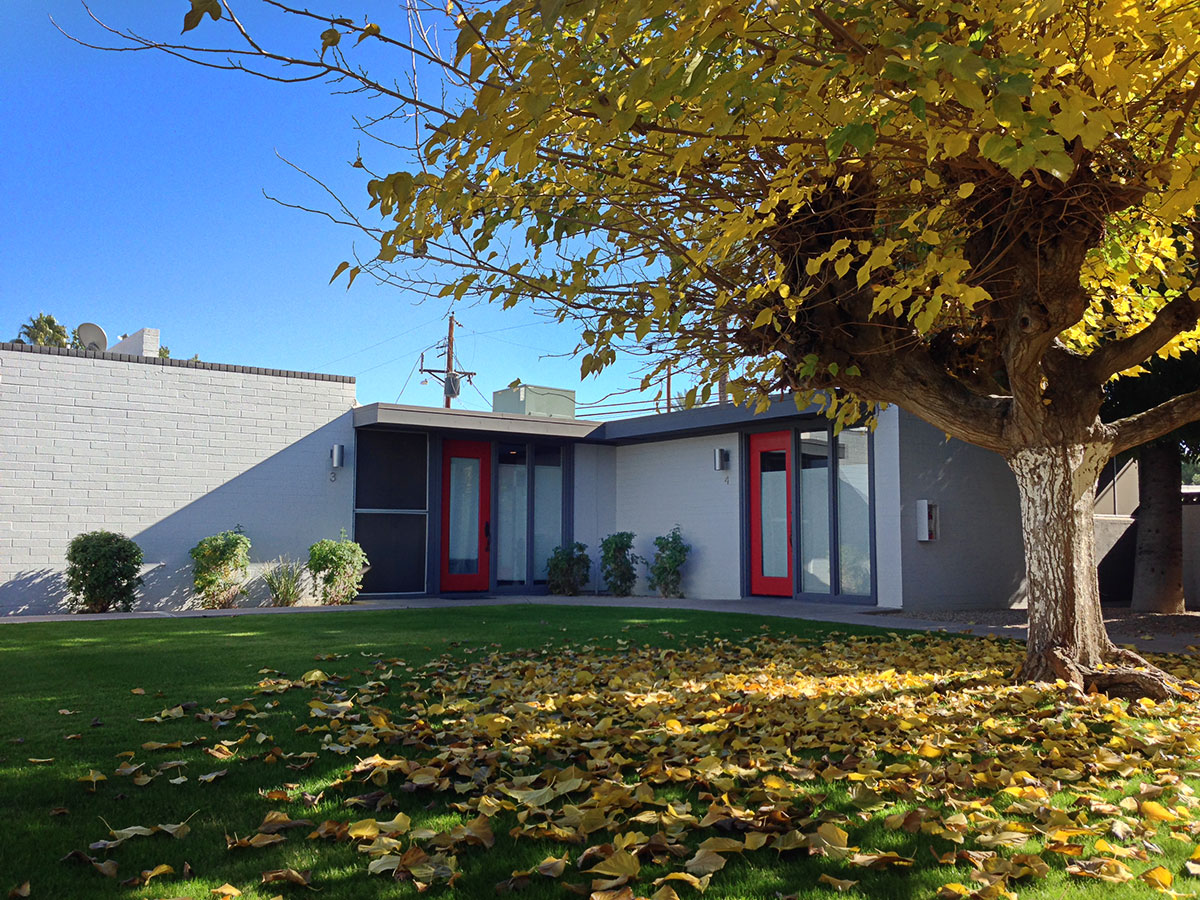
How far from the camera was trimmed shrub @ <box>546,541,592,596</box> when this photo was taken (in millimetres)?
14398

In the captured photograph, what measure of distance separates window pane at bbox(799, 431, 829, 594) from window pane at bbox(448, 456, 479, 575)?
210 inches

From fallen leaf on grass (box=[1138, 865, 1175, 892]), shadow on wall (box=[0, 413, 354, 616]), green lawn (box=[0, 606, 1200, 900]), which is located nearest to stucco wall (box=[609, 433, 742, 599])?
shadow on wall (box=[0, 413, 354, 616])

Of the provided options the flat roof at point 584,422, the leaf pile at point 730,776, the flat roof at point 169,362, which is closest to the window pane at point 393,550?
the flat roof at point 584,422

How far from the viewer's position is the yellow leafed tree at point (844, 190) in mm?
2713

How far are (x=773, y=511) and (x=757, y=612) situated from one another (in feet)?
9.28

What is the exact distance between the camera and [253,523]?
1273cm

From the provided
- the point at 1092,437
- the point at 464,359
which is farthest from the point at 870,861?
the point at 464,359

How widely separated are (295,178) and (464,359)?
94.0 ft

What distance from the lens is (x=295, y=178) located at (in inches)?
164

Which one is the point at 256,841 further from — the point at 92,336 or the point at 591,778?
the point at 92,336

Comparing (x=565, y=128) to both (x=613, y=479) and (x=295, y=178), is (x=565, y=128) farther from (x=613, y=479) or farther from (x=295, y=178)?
(x=613, y=479)

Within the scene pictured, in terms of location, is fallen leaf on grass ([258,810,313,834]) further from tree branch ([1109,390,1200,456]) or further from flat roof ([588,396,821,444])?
→ flat roof ([588,396,821,444])

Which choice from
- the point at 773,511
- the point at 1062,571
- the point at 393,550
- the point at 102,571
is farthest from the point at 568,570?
the point at 1062,571

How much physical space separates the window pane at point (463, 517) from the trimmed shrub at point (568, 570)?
125cm
